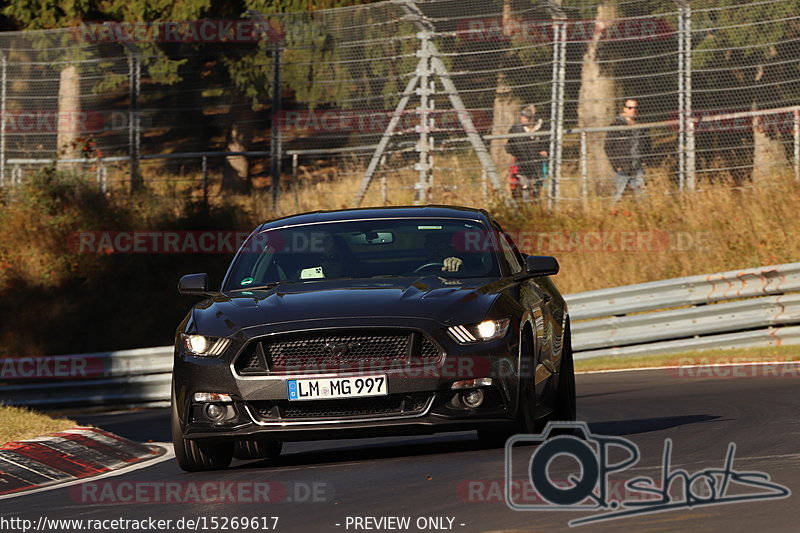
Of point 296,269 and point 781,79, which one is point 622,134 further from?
point 296,269

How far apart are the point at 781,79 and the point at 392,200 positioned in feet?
21.0

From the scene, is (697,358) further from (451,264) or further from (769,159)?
(451,264)

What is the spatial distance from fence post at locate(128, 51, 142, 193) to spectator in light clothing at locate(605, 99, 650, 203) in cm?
807

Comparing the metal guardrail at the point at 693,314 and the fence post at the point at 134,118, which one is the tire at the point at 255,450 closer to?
the metal guardrail at the point at 693,314

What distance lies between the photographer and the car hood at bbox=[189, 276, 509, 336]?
911 centimetres

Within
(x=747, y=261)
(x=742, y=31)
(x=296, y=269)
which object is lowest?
(x=747, y=261)

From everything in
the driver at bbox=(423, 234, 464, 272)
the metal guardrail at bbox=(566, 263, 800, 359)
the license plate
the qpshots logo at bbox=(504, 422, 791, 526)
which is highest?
the driver at bbox=(423, 234, 464, 272)

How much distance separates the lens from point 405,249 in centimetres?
1028

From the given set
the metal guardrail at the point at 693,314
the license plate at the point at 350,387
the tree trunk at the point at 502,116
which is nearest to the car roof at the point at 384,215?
the license plate at the point at 350,387

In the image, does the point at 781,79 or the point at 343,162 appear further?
the point at 343,162

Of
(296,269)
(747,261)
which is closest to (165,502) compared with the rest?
(296,269)

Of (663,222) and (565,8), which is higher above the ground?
(565,8)

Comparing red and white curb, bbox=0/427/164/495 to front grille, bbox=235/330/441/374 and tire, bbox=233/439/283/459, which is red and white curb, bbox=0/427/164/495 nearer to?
tire, bbox=233/439/283/459

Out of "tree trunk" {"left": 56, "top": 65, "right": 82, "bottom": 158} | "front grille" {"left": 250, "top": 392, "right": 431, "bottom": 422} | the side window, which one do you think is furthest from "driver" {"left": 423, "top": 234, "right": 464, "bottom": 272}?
"tree trunk" {"left": 56, "top": 65, "right": 82, "bottom": 158}
